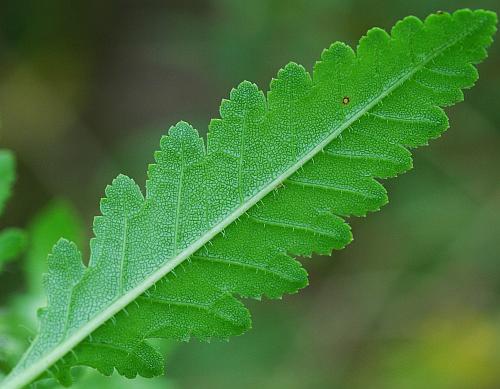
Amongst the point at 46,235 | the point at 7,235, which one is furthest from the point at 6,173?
the point at 46,235

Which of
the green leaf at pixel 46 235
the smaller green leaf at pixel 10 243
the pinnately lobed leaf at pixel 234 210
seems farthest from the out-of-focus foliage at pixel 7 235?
the green leaf at pixel 46 235

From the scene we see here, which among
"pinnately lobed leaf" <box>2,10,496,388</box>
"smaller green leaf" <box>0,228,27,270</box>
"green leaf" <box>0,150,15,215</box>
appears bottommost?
"pinnately lobed leaf" <box>2,10,496,388</box>

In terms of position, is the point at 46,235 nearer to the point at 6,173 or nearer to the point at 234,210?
the point at 6,173

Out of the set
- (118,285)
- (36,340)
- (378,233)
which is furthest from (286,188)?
(378,233)

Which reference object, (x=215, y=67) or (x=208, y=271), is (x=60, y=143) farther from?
(x=208, y=271)

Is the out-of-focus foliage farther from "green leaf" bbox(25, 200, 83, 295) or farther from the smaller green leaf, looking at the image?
"green leaf" bbox(25, 200, 83, 295)

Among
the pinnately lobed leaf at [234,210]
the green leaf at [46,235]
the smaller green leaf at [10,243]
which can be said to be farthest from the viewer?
the green leaf at [46,235]

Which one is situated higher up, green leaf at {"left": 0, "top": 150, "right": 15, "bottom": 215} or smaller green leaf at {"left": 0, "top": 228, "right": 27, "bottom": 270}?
green leaf at {"left": 0, "top": 150, "right": 15, "bottom": 215}

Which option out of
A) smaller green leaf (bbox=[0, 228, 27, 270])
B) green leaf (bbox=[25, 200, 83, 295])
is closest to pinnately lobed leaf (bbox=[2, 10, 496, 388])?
smaller green leaf (bbox=[0, 228, 27, 270])

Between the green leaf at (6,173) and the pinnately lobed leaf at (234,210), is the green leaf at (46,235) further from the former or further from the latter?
Answer: the pinnately lobed leaf at (234,210)
